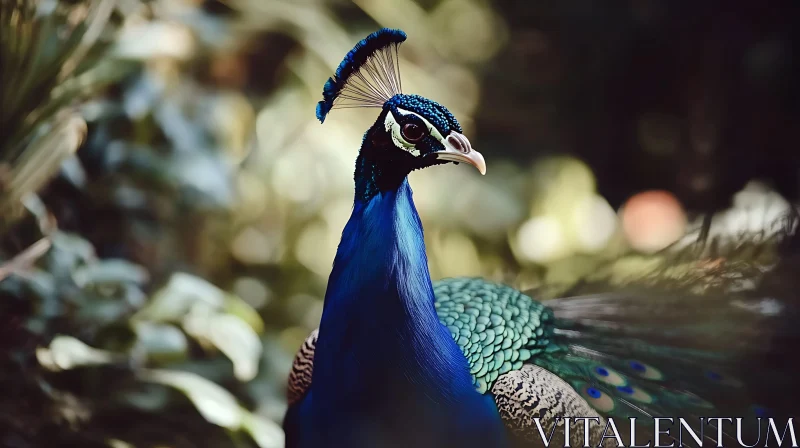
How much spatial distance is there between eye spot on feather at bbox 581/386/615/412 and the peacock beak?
41 centimetres

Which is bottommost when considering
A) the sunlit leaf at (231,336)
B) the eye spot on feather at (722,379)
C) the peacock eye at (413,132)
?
the eye spot on feather at (722,379)

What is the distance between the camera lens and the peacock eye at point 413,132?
110 cm

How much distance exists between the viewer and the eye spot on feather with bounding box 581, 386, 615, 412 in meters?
1.19

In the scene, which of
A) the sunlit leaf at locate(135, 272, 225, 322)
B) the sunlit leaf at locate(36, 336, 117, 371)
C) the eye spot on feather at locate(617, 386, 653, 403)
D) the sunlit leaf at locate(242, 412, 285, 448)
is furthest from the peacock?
the sunlit leaf at locate(36, 336, 117, 371)

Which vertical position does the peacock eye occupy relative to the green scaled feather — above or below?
above

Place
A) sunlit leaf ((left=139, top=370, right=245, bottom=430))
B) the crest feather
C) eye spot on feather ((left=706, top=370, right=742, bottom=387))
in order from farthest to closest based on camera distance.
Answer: sunlit leaf ((left=139, top=370, right=245, bottom=430)) → eye spot on feather ((left=706, top=370, right=742, bottom=387)) → the crest feather

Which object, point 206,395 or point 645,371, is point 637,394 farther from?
point 206,395

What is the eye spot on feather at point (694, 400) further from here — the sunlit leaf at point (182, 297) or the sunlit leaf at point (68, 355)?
the sunlit leaf at point (68, 355)

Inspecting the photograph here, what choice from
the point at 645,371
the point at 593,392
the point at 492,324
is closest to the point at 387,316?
the point at 492,324

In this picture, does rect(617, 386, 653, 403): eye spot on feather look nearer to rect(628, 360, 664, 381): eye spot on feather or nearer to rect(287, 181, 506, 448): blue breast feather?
rect(628, 360, 664, 381): eye spot on feather

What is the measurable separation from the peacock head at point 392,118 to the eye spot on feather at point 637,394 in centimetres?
45

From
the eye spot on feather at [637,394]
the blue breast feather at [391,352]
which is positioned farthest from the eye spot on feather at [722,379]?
the blue breast feather at [391,352]

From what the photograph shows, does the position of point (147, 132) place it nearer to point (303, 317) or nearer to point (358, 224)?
point (303, 317)

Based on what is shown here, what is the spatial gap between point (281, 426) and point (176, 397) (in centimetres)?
22
